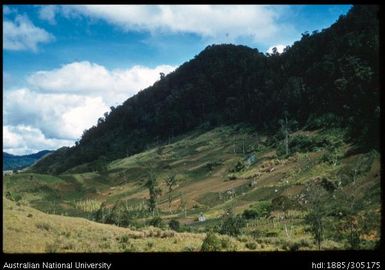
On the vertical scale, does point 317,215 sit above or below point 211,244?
above

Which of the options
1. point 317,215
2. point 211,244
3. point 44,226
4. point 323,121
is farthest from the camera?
point 323,121

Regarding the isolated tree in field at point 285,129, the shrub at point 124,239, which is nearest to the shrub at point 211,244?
the shrub at point 124,239

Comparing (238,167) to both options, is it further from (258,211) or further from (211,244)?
(211,244)

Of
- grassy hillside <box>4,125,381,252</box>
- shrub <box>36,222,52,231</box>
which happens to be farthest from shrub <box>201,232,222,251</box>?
shrub <box>36,222,52,231</box>

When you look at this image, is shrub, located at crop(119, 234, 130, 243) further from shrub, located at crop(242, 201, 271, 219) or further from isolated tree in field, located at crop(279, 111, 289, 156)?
isolated tree in field, located at crop(279, 111, 289, 156)

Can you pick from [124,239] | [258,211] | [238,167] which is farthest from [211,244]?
[238,167]

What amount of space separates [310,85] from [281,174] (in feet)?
232

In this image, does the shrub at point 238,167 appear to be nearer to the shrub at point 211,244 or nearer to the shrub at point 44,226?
the shrub at point 211,244

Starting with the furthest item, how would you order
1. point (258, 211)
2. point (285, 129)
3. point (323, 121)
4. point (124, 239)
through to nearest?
point (285, 129) < point (323, 121) < point (258, 211) < point (124, 239)

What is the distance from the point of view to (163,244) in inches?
1320

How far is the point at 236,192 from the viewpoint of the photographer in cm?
11712

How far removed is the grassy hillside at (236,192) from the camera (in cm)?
4154

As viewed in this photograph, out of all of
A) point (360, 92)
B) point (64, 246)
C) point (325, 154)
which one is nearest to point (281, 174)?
point (325, 154)

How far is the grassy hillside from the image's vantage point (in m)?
41.5
